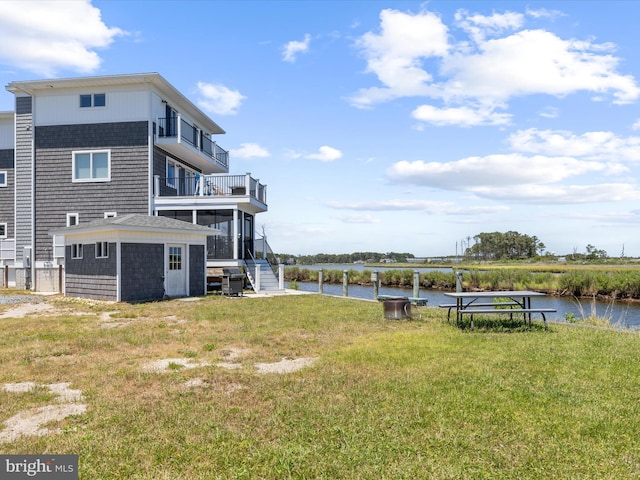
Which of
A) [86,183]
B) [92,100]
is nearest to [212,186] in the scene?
[86,183]

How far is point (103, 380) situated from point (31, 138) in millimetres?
19963

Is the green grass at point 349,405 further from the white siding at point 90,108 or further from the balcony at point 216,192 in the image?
the white siding at point 90,108

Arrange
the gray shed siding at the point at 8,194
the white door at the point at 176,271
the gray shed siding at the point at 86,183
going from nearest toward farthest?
the white door at the point at 176,271
the gray shed siding at the point at 86,183
the gray shed siding at the point at 8,194

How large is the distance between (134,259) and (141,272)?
0.56 metres

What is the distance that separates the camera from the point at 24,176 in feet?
70.6

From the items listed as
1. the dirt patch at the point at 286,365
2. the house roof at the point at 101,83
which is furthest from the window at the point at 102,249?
the dirt patch at the point at 286,365

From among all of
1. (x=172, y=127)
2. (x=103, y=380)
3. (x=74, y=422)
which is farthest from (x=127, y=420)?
(x=172, y=127)

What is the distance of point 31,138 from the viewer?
843 inches

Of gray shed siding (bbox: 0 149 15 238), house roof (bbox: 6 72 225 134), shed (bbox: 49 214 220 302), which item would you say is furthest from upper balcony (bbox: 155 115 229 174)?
gray shed siding (bbox: 0 149 15 238)

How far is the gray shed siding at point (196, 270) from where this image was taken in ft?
59.4

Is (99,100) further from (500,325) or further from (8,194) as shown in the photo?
(500,325)

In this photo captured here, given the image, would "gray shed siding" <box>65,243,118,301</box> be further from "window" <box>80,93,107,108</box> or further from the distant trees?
the distant trees

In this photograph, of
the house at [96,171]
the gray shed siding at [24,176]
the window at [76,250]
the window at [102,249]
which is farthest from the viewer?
the gray shed siding at [24,176]

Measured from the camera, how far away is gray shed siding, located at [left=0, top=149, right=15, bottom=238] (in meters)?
23.4
